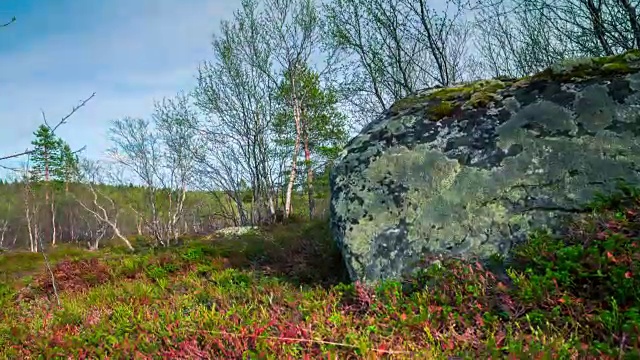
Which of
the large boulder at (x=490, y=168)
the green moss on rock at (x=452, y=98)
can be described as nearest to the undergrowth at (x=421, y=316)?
the large boulder at (x=490, y=168)

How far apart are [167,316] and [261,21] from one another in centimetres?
1678

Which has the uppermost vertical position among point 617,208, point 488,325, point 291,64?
point 291,64

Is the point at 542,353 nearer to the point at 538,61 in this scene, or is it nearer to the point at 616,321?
Result: the point at 616,321

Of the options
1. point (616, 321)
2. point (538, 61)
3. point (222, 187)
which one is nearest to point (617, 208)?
point (616, 321)

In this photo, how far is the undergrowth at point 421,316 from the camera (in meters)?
2.49

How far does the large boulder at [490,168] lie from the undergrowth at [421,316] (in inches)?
9.1

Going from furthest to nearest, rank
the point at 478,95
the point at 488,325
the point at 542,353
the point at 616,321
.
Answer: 1. the point at 478,95
2. the point at 488,325
3. the point at 616,321
4. the point at 542,353

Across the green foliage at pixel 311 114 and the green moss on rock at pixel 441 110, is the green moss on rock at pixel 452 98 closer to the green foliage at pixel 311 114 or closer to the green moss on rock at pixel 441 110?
the green moss on rock at pixel 441 110

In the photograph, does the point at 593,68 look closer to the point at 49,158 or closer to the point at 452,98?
the point at 452,98

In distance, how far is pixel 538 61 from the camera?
13539 millimetres

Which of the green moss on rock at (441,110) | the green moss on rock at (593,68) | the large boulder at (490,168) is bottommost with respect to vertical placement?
the large boulder at (490,168)

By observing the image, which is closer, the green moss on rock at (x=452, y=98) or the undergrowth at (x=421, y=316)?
the undergrowth at (x=421, y=316)

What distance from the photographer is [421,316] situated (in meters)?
2.94

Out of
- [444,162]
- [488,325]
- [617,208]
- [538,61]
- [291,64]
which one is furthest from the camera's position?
[291,64]
